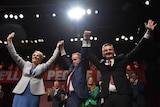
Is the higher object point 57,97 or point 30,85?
point 30,85

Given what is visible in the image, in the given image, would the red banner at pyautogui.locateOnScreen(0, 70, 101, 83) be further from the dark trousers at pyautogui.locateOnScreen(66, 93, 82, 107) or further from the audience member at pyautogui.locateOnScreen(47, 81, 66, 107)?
the dark trousers at pyautogui.locateOnScreen(66, 93, 82, 107)

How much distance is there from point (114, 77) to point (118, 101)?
0.81 ft

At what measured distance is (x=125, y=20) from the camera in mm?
7078

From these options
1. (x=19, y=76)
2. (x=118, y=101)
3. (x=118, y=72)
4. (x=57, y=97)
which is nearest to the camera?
(x=118, y=101)

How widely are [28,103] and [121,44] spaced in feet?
17.7

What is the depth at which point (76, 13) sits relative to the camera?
673cm

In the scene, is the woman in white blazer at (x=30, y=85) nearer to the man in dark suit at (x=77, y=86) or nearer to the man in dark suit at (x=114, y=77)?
the man in dark suit at (x=77, y=86)

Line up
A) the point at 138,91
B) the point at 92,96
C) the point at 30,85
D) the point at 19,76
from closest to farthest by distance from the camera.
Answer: the point at 30,85 < the point at 92,96 < the point at 138,91 < the point at 19,76

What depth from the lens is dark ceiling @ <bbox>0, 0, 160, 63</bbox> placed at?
259 inches

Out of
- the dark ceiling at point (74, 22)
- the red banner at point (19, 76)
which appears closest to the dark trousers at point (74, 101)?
the dark ceiling at point (74, 22)

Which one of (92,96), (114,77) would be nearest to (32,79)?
(114,77)

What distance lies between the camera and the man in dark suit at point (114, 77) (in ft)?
8.04

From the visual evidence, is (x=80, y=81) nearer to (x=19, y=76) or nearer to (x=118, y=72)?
(x=118, y=72)

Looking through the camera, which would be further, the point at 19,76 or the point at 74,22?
the point at 19,76
